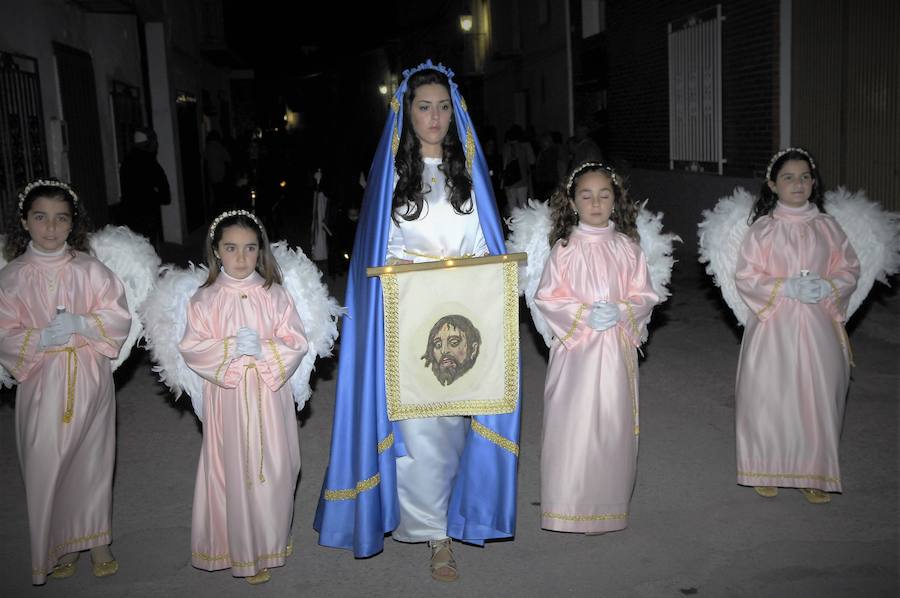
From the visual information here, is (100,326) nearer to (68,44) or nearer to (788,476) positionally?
(788,476)

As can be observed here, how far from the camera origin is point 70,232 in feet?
14.8

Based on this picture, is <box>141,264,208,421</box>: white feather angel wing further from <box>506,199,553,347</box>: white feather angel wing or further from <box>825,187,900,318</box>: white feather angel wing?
<box>825,187,900,318</box>: white feather angel wing

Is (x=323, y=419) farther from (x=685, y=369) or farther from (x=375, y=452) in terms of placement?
(x=685, y=369)

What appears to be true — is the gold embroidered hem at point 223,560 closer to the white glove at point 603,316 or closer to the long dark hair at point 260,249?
the long dark hair at point 260,249

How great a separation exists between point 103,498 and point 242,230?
150 centimetres

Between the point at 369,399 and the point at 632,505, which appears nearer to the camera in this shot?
the point at 369,399

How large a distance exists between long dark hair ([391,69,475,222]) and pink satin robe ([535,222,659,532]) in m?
0.65

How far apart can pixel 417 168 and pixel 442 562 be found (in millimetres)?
1925

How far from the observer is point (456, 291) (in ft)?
14.0

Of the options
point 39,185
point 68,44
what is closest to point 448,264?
point 39,185

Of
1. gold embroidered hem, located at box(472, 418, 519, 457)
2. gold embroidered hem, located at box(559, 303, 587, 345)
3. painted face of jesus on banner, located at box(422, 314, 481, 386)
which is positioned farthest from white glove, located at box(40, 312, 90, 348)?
gold embroidered hem, located at box(559, 303, 587, 345)

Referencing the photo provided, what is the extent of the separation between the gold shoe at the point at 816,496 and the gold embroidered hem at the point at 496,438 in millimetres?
1813

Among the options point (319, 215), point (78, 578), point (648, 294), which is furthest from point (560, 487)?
point (319, 215)

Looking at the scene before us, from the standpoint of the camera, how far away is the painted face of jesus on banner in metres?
4.30
